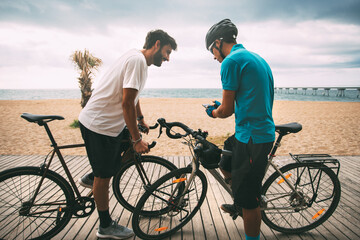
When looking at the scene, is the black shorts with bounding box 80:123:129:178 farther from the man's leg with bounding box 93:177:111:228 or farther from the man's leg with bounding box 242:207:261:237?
the man's leg with bounding box 242:207:261:237

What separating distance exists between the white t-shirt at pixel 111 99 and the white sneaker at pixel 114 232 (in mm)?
1115

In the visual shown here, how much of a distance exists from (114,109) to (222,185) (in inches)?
56.5

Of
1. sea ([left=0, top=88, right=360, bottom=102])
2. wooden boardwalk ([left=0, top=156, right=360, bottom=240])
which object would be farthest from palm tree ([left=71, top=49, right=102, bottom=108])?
sea ([left=0, top=88, right=360, bottom=102])

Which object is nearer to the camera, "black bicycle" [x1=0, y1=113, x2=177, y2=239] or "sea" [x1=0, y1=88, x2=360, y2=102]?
"black bicycle" [x1=0, y1=113, x2=177, y2=239]

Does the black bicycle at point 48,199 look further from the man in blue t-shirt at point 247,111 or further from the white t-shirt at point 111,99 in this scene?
the man in blue t-shirt at point 247,111

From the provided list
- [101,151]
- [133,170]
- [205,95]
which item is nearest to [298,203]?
[133,170]

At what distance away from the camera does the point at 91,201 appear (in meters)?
2.18

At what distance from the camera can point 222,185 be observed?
2.11 meters

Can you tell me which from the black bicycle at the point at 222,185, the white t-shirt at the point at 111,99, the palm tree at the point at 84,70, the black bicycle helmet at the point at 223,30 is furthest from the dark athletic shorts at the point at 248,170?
the palm tree at the point at 84,70

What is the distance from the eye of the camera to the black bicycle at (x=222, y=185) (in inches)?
72.9

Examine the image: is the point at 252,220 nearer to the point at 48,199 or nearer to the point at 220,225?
the point at 220,225

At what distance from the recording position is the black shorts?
6.05 ft

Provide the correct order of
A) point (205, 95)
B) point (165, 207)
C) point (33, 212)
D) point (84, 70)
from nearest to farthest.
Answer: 1. point (33, 212)
2. point (165, 207)
3. point (84, 70)
4. point (205, 95)

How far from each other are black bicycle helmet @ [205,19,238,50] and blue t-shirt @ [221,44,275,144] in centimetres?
23
